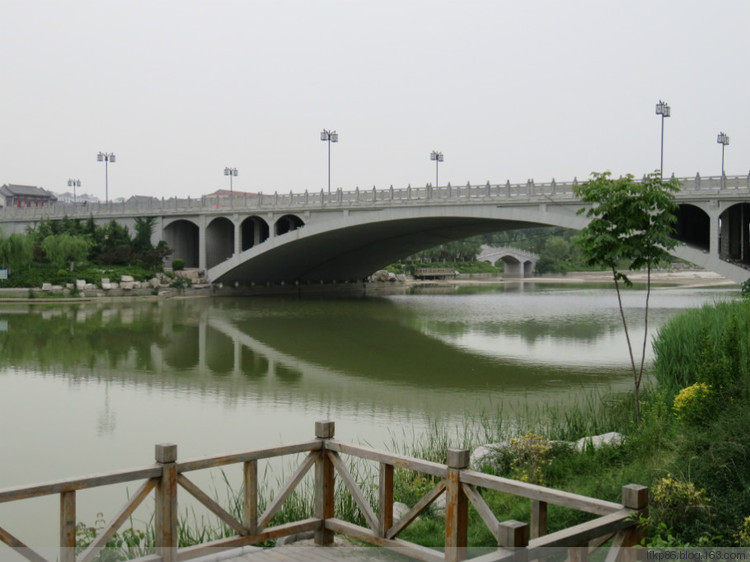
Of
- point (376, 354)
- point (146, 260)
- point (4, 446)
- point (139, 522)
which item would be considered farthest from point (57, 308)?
point (139, 522)

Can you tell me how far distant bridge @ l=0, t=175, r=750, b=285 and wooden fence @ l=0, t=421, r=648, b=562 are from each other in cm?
2535

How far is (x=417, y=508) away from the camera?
6.17 m

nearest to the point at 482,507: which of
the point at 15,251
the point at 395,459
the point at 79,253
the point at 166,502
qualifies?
the point at 395,459

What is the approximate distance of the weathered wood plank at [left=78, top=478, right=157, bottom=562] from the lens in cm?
574

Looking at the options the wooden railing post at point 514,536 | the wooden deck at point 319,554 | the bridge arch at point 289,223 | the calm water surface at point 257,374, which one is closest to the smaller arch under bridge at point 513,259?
the bridge arch at point 289,223

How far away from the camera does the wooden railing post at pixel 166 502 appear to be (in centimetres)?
599

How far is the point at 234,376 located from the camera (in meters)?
19.7

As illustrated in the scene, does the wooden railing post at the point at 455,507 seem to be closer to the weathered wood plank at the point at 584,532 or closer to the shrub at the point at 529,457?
the weathered wood plank at the point at 584,532

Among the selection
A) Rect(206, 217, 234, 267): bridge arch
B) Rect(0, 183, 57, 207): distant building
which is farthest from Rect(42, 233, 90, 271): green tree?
Rect(0, 183, 57, 207): distant building

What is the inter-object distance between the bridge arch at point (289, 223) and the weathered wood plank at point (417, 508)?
41648mm

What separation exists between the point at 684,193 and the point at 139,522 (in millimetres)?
28438

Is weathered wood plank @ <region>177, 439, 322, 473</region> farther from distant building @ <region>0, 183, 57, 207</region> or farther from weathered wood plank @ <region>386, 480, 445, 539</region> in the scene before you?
distant building @ <region>0, 183, 57, 207</region>

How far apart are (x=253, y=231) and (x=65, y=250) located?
42.0 feet

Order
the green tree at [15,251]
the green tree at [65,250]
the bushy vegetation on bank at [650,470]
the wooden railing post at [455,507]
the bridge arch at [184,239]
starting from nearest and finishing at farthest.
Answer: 1. the bushy vegetation on bank at [650,470]
2. the wooden railing post at [455,507]
3. the green tree at [15,251]
4. the green tree at [65,250]
5. the bridge arch at [184,239]
